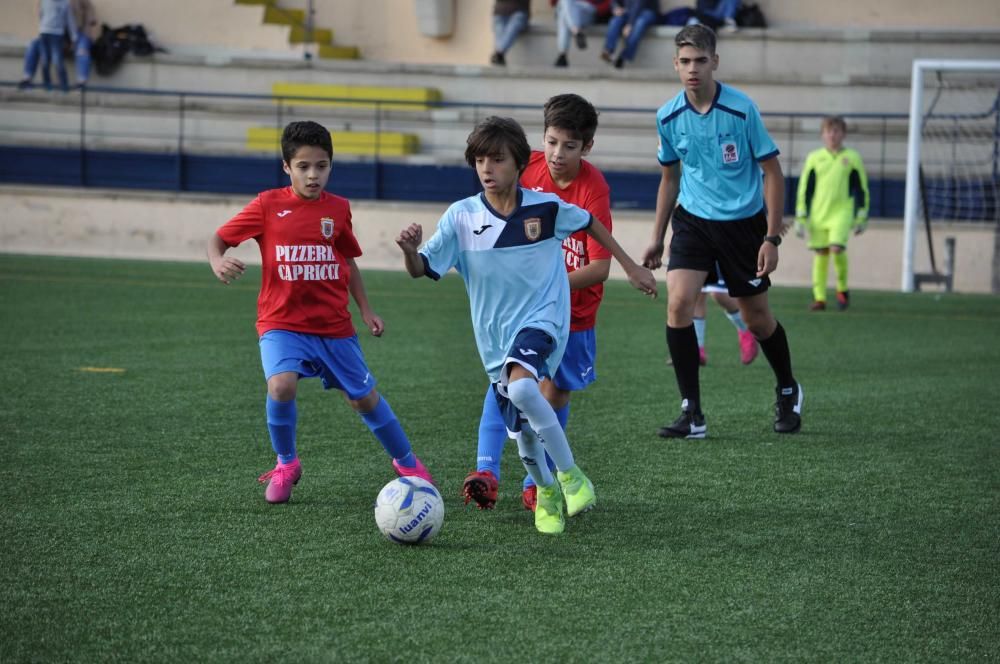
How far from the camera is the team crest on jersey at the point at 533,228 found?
14.6 ft

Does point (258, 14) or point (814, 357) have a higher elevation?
point (258, 14)

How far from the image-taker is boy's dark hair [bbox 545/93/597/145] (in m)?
4.76

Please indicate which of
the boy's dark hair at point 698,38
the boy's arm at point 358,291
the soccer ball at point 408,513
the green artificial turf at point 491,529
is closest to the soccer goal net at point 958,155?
the green artificial turf at point 491,529

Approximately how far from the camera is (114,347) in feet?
30.6

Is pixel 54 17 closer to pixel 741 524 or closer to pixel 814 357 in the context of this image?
pixel 814 357

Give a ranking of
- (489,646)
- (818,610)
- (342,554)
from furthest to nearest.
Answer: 1. (342,554)
2. (818,610)
3. (489,646)

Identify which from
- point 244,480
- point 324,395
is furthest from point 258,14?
point 244,480

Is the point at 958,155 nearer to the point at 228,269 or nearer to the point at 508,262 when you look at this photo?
the point at 508,262

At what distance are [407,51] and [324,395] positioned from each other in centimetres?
1581

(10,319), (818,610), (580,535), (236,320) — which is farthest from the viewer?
(236,320)

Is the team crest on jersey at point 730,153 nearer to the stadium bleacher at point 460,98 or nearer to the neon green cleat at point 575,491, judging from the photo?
the neon green cleat at point 575,491

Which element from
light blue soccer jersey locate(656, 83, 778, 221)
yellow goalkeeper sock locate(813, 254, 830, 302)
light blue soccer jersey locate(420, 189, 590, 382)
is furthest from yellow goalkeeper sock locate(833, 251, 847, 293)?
light blue soccer jersey locate(420, 189, 590, 382)

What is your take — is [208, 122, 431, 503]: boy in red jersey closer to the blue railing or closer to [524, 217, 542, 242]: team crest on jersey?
[524, 217, 542, 242]: team crest on jersey

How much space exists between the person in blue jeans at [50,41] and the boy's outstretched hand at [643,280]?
17317mm
